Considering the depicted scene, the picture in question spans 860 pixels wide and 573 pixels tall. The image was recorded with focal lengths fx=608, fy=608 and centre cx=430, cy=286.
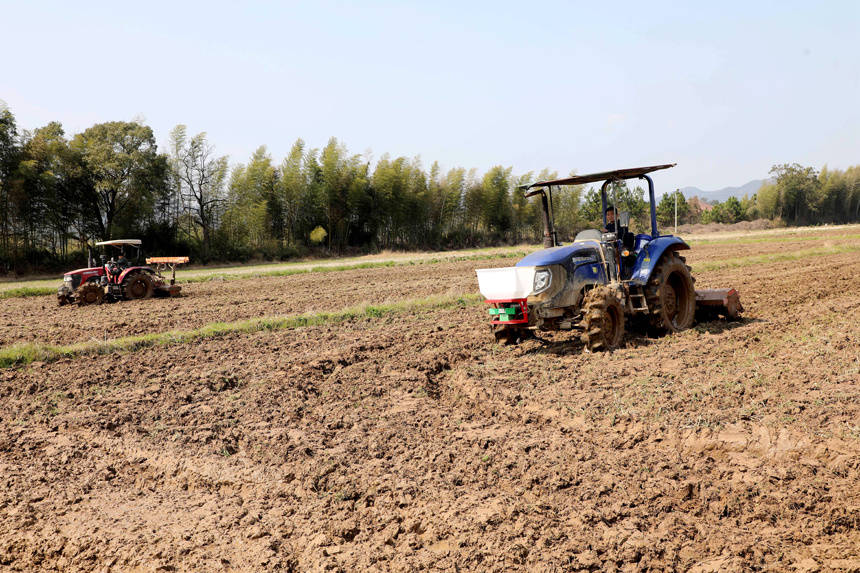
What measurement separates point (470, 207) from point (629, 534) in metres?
36.6

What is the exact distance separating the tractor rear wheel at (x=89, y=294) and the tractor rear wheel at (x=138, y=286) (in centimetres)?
60

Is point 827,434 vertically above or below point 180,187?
below

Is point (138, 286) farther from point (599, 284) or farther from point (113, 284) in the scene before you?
point (599, 284)

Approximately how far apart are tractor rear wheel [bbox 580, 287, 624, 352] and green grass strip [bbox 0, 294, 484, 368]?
4.70 metres

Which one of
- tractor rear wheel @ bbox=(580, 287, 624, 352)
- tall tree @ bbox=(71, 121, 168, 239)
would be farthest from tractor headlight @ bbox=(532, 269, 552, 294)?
tall tree @ bbox=(71, 121, 168, 239)

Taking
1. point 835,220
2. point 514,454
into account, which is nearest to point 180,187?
point 514,454

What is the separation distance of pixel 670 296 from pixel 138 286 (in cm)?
1252

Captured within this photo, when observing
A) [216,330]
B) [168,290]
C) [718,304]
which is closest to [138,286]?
[168,290]

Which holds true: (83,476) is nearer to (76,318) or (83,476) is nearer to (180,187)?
(76,318)

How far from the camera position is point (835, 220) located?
60656mm

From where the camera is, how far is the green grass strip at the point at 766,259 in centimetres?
1609

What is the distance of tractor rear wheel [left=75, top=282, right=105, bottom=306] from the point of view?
1409cm

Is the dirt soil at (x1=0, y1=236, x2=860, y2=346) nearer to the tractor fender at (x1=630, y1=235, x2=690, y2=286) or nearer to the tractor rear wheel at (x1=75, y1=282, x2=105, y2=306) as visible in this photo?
the tractor rear wheel at (x1=75, y1=282, x2=105, y2=306)

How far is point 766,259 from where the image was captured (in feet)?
58.1
